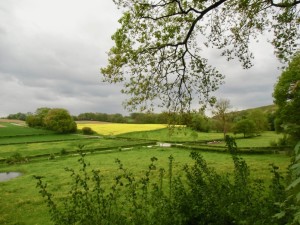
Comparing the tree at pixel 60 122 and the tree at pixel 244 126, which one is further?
the tree at pixel 60 122

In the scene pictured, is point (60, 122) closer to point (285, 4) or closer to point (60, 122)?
point (60, 122)

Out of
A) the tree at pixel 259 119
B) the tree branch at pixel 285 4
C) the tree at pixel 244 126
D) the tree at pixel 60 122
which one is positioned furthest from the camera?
the tree at pixel 60 122

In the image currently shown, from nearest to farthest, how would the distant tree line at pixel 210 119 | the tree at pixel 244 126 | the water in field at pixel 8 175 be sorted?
the distant tree line at pixel 210 119, the water in field at pixel 8 175, the tree at pixel 244 126

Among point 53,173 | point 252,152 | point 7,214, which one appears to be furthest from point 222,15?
point 252,152

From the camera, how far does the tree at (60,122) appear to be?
93188mm

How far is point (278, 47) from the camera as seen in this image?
16328 mm

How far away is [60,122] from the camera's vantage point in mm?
93438

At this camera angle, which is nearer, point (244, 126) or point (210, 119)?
point (244, 126)

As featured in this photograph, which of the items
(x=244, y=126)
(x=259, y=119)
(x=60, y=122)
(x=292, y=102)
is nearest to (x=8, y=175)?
(x=292, y=102)

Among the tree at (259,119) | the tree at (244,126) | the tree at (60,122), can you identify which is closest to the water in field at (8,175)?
the tree at (244,126)

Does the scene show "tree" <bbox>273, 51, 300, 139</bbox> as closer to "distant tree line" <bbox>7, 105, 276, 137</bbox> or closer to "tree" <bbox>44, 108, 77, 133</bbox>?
"distant tree line" <bbox>7, 105, 276, 137</bbox>

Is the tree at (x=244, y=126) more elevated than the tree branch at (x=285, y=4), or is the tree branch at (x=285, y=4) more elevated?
the tree branch at (x=285, y=4)

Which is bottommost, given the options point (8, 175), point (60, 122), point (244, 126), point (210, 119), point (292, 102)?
point (8, 175)

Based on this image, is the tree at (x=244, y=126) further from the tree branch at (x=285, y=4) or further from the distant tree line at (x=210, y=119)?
the tree branch at (x=285, y=4)
